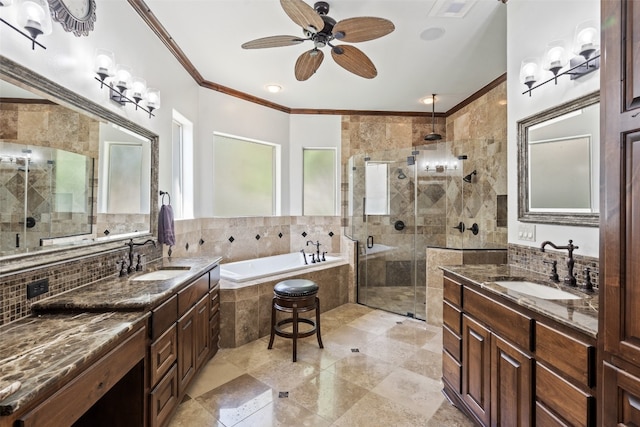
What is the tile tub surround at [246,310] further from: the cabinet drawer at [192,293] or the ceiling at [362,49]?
the ceiling at [362,49]

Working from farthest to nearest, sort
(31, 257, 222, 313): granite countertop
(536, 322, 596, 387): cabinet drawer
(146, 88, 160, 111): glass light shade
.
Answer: (146, 88, 160, 111): glass light shade → (31, 257, 222, 313): granite countertop → (536, 322, 596, 387): cabinet drawer

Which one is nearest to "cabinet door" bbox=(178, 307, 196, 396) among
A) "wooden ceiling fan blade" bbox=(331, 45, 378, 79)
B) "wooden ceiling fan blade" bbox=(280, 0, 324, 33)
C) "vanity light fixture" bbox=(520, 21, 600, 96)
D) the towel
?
the towel

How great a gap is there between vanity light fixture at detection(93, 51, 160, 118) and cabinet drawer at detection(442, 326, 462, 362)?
2790mm

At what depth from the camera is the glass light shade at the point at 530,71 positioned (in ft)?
6.48

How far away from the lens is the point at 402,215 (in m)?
4.27

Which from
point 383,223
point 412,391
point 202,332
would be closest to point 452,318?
point 412,391

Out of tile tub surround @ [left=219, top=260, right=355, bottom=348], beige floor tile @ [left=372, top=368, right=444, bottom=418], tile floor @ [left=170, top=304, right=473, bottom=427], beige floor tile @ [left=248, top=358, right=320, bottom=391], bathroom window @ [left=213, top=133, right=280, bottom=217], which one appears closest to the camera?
tile floor @ [left=170, top=304, right=473, bottom=427]

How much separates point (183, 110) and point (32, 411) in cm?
297

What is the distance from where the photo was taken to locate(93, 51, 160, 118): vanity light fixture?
6.15 ft

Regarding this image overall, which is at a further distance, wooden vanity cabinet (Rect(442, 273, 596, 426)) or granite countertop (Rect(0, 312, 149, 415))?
wooden vanity cabinet (Rect(442, 273, 596, 426))

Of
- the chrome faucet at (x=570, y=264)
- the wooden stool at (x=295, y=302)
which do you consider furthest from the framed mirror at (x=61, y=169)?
the chrome faucet at (x=570, y=264)

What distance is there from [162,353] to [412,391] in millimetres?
1702

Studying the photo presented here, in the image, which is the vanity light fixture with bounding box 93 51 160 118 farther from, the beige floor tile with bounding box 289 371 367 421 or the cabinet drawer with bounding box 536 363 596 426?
the cabinet drawer with bounding box 536 363 596 426

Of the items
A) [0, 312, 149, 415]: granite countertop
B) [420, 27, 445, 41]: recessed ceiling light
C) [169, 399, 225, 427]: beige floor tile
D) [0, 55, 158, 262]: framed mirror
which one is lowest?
[169, 399, 225, 427]: beige floor tile
